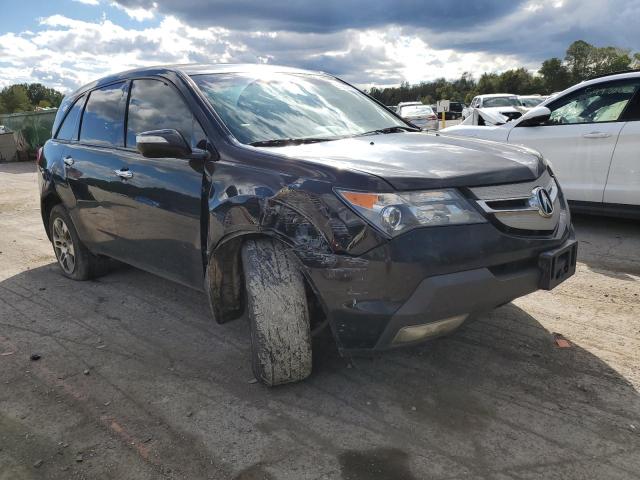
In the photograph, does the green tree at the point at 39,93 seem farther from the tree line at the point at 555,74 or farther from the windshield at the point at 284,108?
the windshield at the point at 284,108

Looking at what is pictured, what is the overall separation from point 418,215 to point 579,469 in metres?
1.22

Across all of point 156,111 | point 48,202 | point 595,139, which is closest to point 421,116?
point 595,139

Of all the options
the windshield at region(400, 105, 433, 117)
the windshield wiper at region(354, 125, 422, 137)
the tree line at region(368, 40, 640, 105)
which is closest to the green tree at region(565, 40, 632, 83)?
the tree line at region(368, 40, 640, 105)

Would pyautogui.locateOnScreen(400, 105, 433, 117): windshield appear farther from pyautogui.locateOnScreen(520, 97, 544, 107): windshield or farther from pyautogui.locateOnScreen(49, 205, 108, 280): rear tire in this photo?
pyautogui.locateOnScreen(49, 205, 108, 280): rear tire

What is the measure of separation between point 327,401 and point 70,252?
10.5 ft

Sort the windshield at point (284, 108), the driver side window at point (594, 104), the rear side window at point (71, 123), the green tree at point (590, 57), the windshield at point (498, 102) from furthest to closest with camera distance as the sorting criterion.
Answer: the green tree at point (590, 57) → the windshield at point (498, 102) → the driver side window at point (594, 104) → the rear side window at point (71, 123) → the windshield at point (284, 108)

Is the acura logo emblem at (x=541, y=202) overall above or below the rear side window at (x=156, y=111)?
below

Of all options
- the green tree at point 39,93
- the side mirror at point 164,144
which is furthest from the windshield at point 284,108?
the green tree at point 39,93

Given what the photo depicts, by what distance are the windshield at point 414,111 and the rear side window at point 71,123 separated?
16525 mm

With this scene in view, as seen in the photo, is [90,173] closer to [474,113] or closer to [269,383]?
[269,383]

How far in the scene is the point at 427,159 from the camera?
107 inches

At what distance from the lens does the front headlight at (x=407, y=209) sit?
2.39 metres

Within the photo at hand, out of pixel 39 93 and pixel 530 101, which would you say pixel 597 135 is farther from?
pixel 39 93

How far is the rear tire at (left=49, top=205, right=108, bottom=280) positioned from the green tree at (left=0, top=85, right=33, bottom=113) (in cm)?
12432
